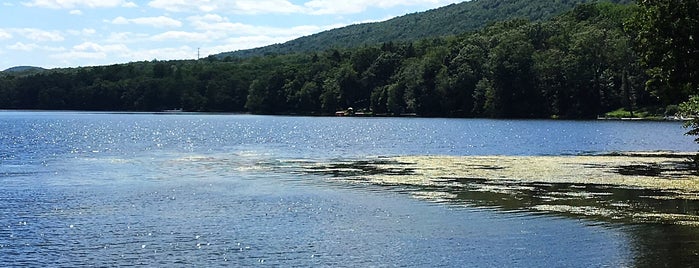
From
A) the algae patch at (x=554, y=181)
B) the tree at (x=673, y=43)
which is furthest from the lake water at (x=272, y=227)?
the tree at (x=673, y=43)

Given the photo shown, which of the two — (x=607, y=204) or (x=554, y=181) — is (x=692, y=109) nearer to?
(x=554, y=181)

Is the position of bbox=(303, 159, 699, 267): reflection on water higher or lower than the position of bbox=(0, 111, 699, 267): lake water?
higher

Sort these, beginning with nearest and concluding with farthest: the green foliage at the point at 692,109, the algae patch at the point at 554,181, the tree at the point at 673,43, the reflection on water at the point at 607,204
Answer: the reflection on water at the point at 607,204 < the algae patch at the point at 554,181 < the green foliage at the point at 692,109 < the tree at the point at 673,43

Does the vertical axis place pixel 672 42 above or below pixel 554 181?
above

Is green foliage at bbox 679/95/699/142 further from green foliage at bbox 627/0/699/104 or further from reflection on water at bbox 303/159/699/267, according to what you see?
reflection on water at bbox 303/159/699/267

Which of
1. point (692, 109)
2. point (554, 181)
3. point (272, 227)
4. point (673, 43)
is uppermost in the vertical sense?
point (673, 43)

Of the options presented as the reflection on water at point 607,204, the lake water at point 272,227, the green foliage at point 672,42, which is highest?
the green foliage at point 672,42

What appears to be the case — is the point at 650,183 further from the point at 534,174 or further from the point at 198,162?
the point at 198,162

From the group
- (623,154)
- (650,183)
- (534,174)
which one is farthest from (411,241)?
(623,154)

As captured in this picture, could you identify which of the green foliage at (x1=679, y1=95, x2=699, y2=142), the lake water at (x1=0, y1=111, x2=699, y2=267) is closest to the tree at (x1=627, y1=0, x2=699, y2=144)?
the green foliage at (x1=679, y1=95, x2=699, y2=142)

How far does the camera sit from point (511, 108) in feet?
621

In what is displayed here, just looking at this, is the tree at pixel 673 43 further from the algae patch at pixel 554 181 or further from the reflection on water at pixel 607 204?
the reflection on water at pixel 607 204

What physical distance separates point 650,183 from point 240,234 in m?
26.4

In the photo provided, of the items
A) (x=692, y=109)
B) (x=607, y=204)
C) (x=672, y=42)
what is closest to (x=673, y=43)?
(x=672, y=42)
